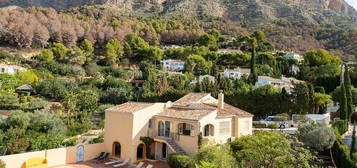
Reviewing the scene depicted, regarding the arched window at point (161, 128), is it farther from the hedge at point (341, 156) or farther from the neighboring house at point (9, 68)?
the neighboring house at point (9, 68)

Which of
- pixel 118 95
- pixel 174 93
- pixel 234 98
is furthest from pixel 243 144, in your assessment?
pixel 118 95

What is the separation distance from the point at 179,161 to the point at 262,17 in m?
112

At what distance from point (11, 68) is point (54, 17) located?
27.6 metres

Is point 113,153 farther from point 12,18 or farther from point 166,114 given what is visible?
point 12,18

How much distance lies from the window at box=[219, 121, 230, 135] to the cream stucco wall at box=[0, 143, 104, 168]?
9.01m

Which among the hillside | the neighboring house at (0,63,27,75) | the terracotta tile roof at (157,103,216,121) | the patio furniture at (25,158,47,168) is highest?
the hillside

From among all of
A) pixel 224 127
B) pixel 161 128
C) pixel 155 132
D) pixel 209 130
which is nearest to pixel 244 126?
pixel 224 127

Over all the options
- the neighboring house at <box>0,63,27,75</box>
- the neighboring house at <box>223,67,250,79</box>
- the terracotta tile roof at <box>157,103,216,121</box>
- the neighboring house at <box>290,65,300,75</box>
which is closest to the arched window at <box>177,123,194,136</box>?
the terracotta tile roof at <box>157,103,216,121</box>

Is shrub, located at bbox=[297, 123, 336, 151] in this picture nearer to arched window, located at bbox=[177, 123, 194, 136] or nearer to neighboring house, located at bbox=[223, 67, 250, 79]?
arched window, located at bbox=[177, 123, 194, 136]

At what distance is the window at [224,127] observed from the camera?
23781 millimetres

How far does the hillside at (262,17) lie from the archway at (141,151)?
248ft

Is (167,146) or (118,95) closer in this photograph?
(167,146)

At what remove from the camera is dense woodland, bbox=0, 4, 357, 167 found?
34.0 metres

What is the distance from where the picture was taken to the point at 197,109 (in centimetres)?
2459
